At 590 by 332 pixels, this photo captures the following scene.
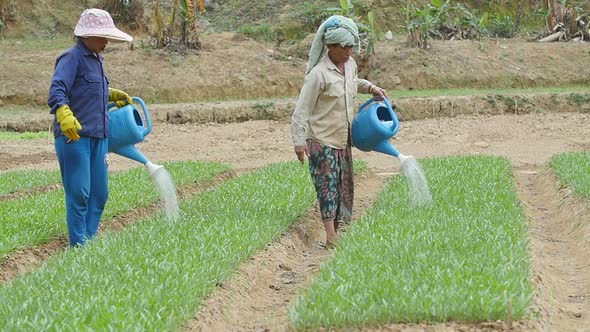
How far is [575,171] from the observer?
12.0m

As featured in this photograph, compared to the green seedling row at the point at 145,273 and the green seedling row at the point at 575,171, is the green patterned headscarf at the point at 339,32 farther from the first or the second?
the green seedling row at the point at 575,171

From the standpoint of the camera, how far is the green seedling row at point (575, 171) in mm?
10374

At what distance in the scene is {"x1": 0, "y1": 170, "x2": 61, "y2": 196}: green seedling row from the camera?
11.9 meters

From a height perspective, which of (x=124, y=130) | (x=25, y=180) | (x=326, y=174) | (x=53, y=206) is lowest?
(x=25, y=180)

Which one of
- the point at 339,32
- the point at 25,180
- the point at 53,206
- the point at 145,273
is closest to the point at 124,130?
the point at 53,206

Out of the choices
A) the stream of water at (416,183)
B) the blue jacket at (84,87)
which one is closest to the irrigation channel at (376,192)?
the stream of water at (416,183)

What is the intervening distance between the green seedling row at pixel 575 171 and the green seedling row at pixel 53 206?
4.77 metres

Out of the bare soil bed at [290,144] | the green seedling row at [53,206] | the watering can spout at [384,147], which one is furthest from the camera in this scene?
the watering can spout at [384,147]

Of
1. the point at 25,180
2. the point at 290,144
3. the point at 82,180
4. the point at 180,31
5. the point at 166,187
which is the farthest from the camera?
the point at 180,31

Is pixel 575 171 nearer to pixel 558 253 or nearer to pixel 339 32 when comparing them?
pixel 558 253

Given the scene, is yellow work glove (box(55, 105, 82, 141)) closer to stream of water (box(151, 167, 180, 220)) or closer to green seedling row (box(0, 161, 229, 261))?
green seedling row (box(0, 161, 229, 261))

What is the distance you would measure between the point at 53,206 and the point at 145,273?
387 cm

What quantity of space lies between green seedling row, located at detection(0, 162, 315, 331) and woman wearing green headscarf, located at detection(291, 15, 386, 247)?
541 millimetres

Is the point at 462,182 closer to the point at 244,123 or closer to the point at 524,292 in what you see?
the point at 524,292
